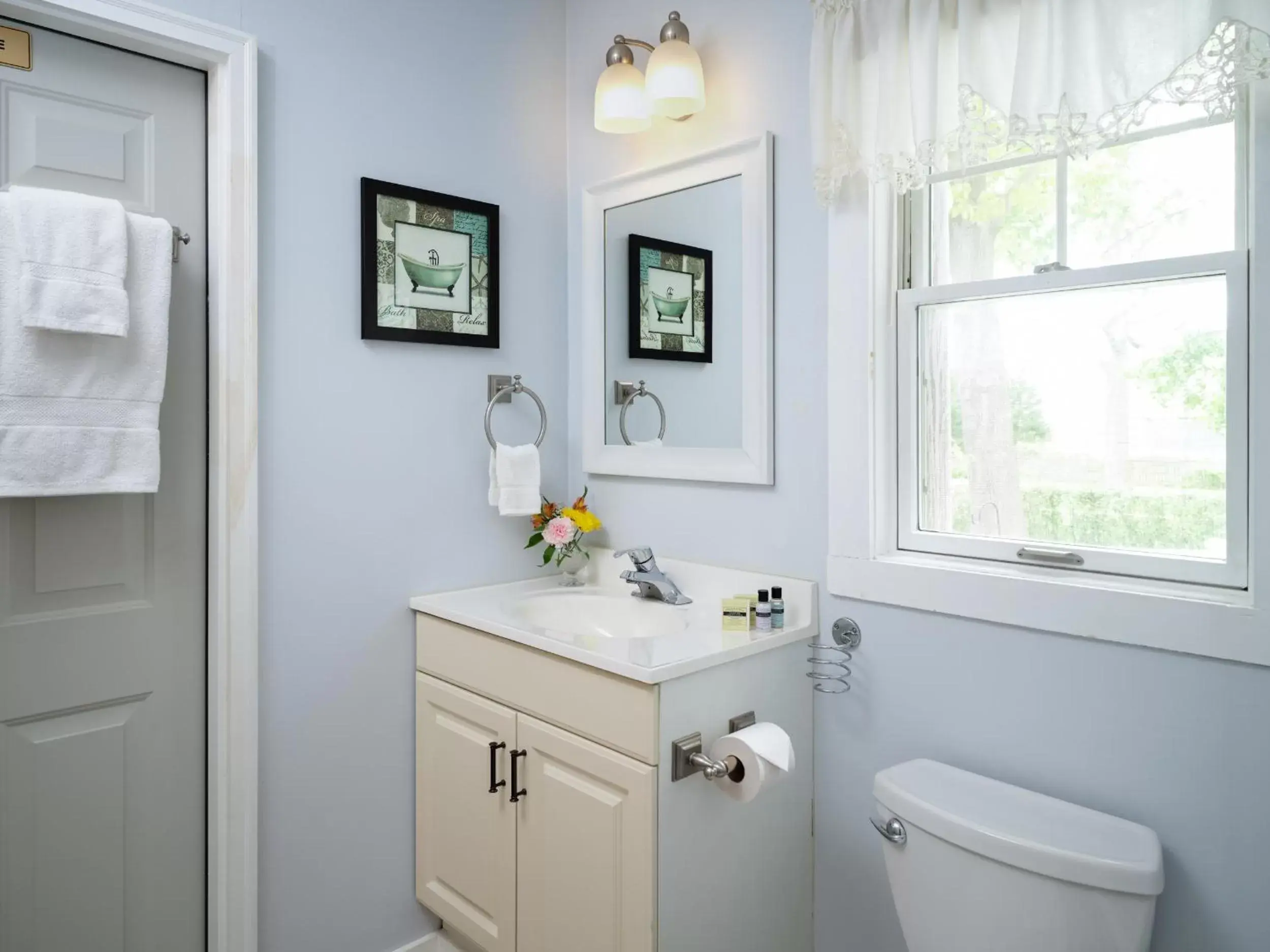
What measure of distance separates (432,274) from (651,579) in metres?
0.88

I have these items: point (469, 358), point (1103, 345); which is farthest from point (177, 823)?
point (1103, 345)

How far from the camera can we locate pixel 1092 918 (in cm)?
114

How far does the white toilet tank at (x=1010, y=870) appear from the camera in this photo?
3.72 ft

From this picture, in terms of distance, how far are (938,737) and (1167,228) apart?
3.12 feet

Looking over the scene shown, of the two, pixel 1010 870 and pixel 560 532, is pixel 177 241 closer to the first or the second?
pixel 560 532

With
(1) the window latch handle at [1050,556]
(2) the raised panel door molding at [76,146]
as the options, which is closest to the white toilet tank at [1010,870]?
(1) the window latch handle at [1050,556]

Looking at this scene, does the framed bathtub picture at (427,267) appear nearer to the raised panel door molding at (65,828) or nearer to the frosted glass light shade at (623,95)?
the frosted glass light shade at (623,95)

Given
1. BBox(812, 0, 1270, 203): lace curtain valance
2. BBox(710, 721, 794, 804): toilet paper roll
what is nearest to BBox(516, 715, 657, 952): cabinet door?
BBox(710, 721, 794, 804): toilet paper roll

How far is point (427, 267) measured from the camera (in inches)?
74.5

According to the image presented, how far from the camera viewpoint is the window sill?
119cm

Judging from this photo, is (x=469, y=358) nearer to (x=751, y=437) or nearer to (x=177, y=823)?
(x=751, y=437)

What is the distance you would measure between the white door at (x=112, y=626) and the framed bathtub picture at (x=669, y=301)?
0.95m

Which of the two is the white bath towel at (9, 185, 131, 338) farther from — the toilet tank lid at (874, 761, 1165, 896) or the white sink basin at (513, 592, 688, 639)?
the toilet tank lid at (874, 761, 1165, 896)

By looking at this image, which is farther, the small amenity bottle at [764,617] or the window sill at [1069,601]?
the small amenity bottle at [764,617]
